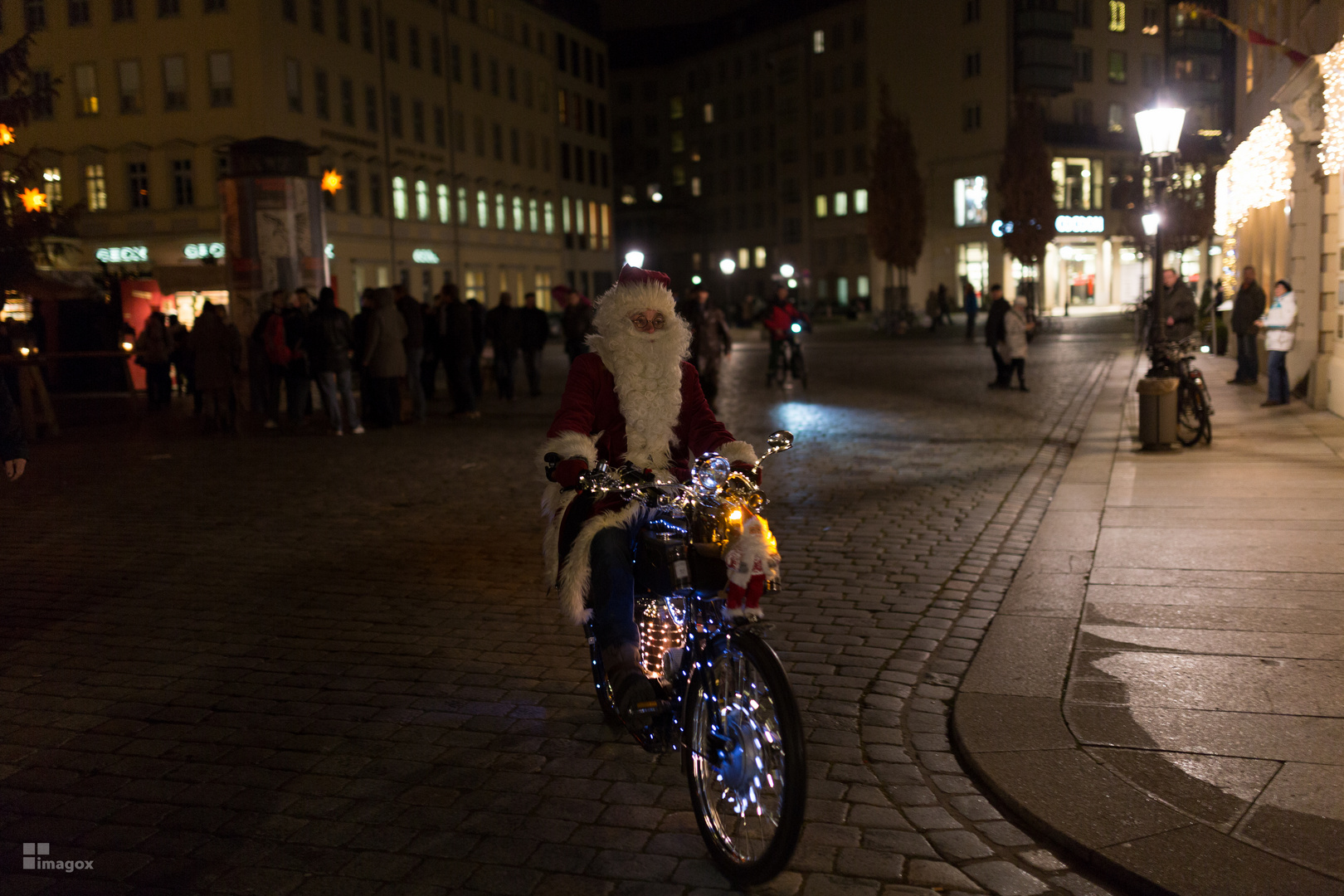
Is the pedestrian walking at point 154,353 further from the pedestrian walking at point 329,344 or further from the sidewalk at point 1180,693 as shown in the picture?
the sidewalk at point 1180,693

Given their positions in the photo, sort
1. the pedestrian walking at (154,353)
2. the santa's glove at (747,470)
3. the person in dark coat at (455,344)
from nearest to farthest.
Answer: the santa's glove at (747,470) → the person in dark coat at (455,344) → the pedestrian walking at (154,353)

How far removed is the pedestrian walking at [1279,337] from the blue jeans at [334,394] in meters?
12.1

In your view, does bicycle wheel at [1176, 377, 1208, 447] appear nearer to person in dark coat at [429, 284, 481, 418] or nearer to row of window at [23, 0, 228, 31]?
person in dark coat at [429, 284, 481, 418]

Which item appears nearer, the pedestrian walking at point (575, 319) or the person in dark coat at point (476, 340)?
the person in dark coat at point (476, 340)

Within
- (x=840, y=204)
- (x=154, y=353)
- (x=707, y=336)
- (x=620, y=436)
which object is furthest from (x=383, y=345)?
(x=840, y=204)

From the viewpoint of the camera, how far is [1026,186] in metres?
53.1

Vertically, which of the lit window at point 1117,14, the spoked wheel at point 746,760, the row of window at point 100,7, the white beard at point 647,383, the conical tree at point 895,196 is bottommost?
the spoked wheel at point 746,760

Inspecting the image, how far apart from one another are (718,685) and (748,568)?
1.25 feet

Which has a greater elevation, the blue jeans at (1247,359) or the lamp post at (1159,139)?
the lamp post at (1159,139)

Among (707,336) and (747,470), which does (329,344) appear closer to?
(707,336)

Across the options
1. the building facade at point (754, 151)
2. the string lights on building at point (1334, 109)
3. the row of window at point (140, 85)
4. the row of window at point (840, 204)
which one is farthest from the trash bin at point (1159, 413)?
the row of window at point (840, 204)

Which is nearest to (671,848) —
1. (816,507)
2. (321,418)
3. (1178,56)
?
(816,507)

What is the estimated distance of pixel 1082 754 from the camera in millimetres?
4402

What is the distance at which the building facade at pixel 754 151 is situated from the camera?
3260 inches
